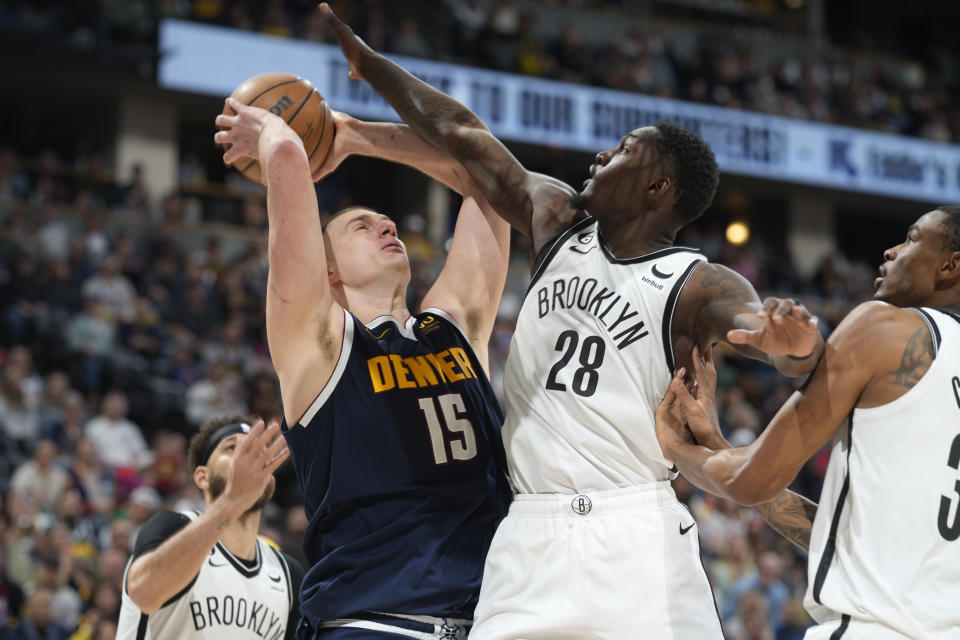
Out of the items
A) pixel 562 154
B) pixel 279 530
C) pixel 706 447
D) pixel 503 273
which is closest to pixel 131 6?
pixel 562 154

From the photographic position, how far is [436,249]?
17953 mm

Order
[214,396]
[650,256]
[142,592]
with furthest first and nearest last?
[214,396], [142,592], [650,256]

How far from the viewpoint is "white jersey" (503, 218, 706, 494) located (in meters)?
3.54

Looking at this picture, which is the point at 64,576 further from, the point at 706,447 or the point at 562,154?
the point at 562,154

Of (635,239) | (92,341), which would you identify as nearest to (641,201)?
(635,239)

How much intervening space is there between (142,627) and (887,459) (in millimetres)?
3205

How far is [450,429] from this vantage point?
395 cm

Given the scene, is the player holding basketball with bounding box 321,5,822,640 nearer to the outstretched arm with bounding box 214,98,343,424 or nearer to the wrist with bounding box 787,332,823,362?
the wrist with bounding box 787,332,823,362

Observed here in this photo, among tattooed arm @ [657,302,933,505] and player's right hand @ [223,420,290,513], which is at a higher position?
tattooed arm @ [657,302,933,505]

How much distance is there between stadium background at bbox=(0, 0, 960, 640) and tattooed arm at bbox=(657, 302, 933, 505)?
486 cm

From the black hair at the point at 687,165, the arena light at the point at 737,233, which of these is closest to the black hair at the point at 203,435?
the black hair at the point at 687,165

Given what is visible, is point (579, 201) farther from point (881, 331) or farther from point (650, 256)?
point (881, 331)

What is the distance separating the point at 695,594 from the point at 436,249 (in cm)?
1469

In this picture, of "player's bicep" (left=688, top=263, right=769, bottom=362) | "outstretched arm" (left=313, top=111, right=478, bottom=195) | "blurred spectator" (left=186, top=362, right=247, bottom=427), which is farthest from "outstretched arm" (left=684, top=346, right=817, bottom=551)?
"blurred spectator" (left=186, top=362, right=247, bottom=427)
